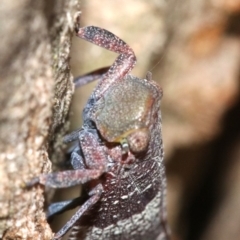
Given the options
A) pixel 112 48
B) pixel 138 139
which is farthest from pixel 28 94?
pixel 112 48

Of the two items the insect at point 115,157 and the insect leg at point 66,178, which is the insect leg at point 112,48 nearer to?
the insect at point 115,157

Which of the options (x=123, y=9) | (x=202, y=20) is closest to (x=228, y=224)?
(x=202, y=20)

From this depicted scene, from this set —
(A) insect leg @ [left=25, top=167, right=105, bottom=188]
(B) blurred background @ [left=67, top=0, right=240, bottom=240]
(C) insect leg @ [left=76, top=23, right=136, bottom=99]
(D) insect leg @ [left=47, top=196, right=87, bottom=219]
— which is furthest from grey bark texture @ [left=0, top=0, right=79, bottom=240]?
(B) blurred background @ [left=67, top=0, right=240, bottom=240]

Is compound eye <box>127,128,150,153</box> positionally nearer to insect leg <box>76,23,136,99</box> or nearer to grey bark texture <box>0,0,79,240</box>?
insect leg <box>76,23,136,99</box>

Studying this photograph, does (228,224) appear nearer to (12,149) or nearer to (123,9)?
(123,9)

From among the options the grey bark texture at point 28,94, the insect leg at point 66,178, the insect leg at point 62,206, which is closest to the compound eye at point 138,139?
the insect leg at point 66,178
